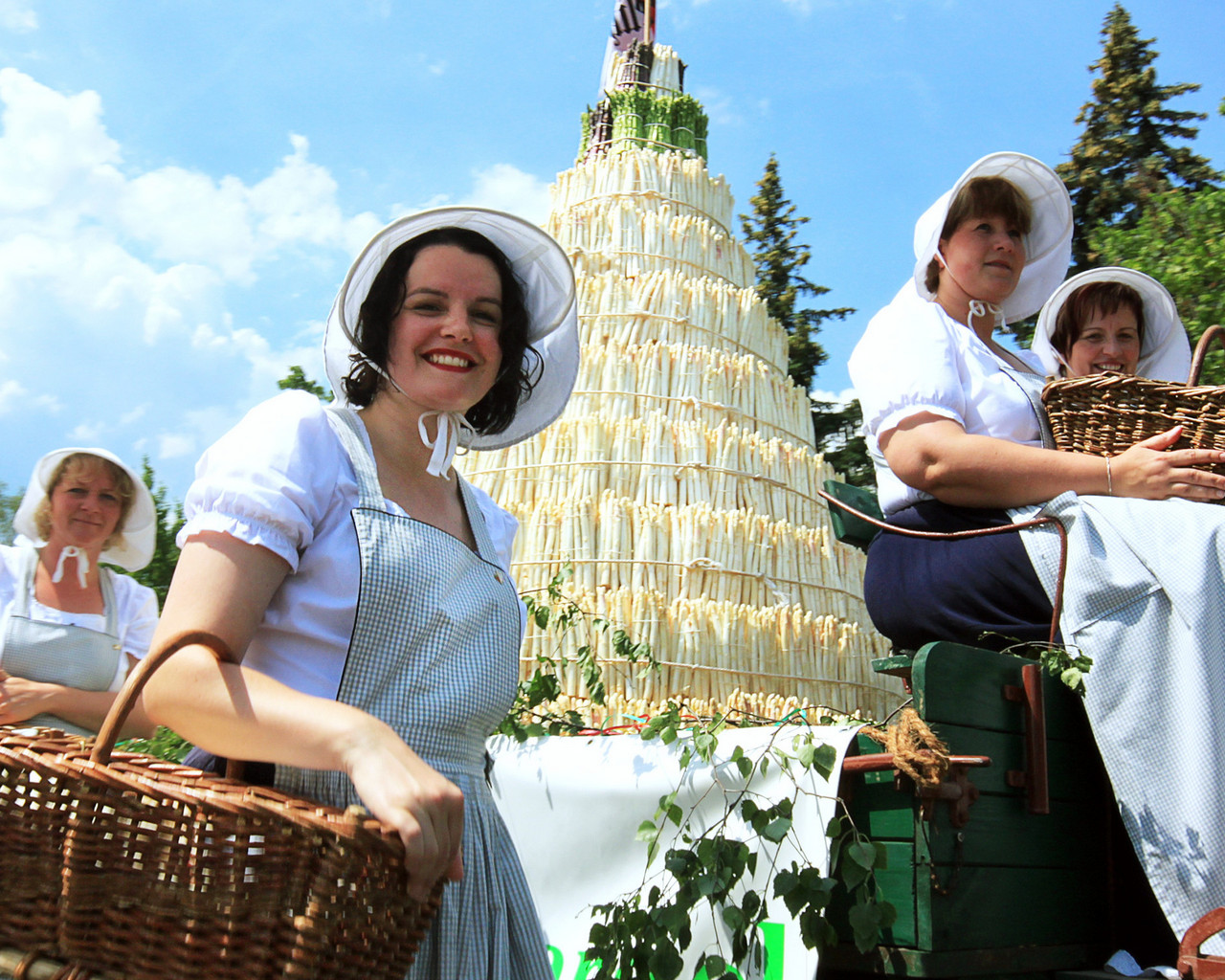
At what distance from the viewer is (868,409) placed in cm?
228

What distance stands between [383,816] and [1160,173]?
14.6 meters

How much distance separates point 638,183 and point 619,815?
7544 millimetres

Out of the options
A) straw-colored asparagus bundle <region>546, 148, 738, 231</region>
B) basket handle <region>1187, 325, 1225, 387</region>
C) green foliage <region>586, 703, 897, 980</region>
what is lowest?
green foliage <region>586, 703, 897, 980</region>

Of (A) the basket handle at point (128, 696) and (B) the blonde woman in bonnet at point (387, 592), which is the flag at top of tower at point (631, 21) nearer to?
(B) the blonde woman in bonnet at point (387, 592)

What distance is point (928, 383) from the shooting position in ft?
7.12

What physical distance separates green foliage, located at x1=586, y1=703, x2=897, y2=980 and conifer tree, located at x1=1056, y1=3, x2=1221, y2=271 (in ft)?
41.6

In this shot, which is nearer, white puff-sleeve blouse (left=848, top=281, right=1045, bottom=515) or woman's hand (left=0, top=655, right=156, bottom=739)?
white puff-sleeve blouse (left=848, top=281, right=1045, bottom=515)

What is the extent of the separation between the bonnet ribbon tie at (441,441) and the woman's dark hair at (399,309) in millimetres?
137

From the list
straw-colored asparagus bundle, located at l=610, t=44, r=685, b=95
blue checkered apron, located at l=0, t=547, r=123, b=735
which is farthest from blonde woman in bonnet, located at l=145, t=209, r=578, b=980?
straw-colored asparagus bundle, located at l=610, t=44, r=685, b=95

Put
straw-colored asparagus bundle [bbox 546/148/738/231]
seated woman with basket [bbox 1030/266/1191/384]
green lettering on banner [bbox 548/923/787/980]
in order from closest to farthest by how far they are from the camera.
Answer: green lettering on banner [bbox 548/923/787/980]
seated woman with basket [bbox 1030/266/1191/384]
straw-colored asparagus bundle [bbox 546/148/738/231]

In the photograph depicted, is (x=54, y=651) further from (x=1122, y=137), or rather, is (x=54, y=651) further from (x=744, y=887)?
(x=1122, y=137)

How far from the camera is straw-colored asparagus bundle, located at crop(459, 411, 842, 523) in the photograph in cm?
722

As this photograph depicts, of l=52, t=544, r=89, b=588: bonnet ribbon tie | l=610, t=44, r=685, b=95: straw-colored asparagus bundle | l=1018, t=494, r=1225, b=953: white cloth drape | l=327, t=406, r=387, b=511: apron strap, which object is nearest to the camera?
l=327, t=406, r=387, b=511: apron strap

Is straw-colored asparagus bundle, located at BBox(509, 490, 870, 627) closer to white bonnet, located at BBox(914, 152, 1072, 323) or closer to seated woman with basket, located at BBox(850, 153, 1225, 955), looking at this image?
white bonnet, located at BBox(914, 152, 1072, 323)
